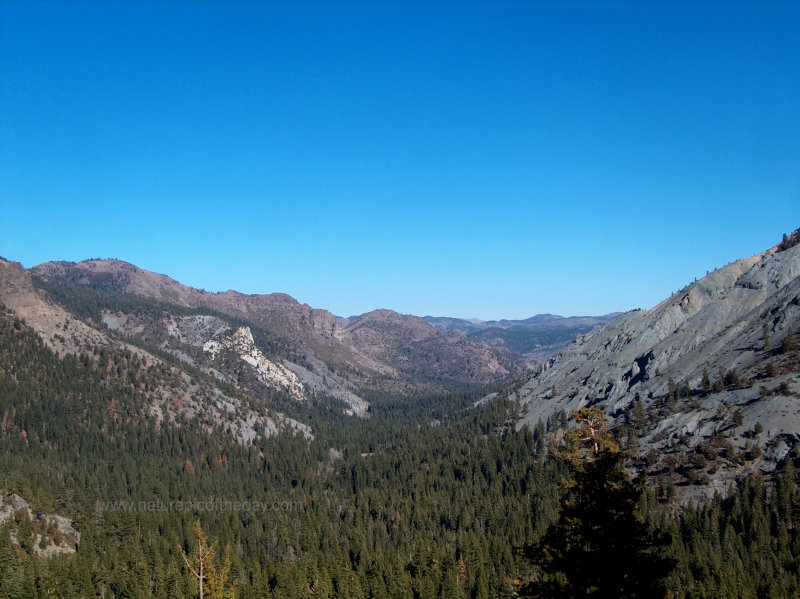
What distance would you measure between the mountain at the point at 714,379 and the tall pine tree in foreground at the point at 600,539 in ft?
335

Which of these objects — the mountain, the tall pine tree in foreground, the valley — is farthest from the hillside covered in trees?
the mountain

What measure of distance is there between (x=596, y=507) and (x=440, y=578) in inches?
Result: 2732

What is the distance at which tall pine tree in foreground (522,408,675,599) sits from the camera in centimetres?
2022

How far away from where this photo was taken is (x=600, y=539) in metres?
20.7

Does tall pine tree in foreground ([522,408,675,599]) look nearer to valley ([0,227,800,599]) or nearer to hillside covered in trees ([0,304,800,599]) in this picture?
hillside covered in trees ([0,304,800,599])

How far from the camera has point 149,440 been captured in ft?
594

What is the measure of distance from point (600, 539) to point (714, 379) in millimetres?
141879

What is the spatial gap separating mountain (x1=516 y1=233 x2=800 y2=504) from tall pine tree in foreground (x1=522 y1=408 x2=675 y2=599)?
10217 cm

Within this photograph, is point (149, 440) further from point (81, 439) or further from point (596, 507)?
point (596, 507)

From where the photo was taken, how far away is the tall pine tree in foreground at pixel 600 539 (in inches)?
796

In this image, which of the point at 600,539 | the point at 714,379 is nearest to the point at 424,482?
the point at 714,379

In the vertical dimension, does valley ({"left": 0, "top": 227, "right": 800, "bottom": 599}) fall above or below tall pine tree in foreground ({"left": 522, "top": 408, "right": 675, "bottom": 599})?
below

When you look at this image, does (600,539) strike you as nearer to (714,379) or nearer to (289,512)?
(289,512)

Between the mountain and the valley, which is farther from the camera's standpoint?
the mountain
